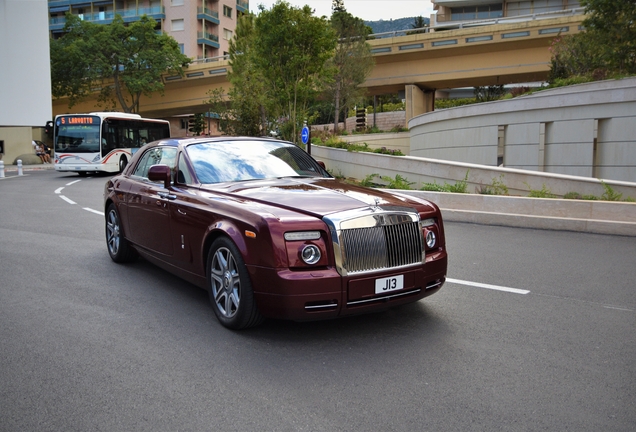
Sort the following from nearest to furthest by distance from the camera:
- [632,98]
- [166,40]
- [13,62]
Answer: [632,98] → [13,62] → [166,40]

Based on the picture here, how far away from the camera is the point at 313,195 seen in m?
5.34

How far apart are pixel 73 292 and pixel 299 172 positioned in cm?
269

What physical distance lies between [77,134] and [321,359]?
94.3ft

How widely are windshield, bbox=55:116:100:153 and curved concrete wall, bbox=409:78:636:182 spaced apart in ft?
56.2

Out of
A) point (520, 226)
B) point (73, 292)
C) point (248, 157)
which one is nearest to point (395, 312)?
point (248, 157)

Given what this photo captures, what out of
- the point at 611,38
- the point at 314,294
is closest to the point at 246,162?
the point at 314,294

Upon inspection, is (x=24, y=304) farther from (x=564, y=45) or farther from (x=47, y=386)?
Result: (x=564, y=45)

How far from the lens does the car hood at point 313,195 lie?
5.00m

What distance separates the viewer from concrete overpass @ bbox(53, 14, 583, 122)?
40938 millimetres

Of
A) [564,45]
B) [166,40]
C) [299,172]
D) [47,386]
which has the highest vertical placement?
[166,40]

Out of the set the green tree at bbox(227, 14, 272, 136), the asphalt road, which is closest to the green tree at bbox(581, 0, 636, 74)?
the asphalt road

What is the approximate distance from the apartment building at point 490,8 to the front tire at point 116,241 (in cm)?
7185

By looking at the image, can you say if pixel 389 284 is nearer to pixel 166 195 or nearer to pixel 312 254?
pixel 312 254

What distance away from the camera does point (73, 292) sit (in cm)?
649
